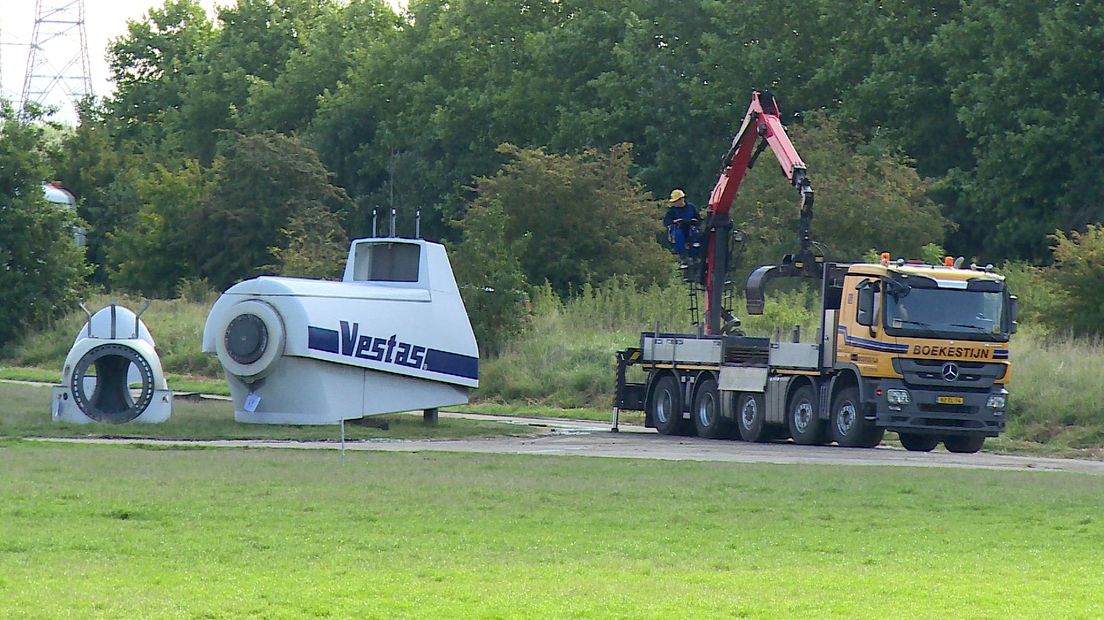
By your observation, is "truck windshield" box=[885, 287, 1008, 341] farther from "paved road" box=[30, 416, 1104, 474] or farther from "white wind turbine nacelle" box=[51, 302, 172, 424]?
"white wind turbine nacelle" box=[51, 302, 172, 424]

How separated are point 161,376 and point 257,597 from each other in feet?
56.6

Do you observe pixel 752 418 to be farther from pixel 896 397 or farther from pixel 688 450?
pixel 688 450

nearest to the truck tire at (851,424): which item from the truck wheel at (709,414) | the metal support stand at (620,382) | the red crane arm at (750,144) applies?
the truck wheel at (709,414)

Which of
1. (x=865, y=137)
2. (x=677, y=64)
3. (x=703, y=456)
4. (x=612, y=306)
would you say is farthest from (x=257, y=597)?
(x=677, y=64)

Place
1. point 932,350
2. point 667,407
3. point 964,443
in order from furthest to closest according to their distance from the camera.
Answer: point 667,407 < point 964,443 < point 932,350

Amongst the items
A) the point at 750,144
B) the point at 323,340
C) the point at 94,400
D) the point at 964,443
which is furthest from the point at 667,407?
the point at 94,400

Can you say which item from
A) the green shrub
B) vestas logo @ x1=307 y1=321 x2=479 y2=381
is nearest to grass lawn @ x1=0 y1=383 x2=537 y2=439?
vestas logo @ x1=307 y1=321 x2=479 y2=381

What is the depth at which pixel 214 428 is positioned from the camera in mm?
27172

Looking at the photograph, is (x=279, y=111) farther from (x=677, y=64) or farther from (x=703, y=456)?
(x=703, y=456)

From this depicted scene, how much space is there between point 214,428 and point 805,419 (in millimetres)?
9336

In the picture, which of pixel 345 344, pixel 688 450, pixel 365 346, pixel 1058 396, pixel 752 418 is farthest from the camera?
pixel 1058 396

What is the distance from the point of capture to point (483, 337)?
4338cm

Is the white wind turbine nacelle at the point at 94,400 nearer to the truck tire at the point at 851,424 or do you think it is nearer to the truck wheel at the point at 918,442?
the truck tire at the point at 851,424

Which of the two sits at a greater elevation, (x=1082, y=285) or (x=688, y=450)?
(x=1082, y=285)
